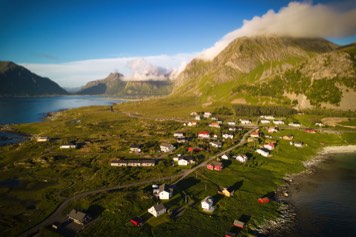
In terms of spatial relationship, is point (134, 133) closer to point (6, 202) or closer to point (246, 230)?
point (6, 202)

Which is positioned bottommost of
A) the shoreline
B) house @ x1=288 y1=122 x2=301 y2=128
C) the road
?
the shoreline

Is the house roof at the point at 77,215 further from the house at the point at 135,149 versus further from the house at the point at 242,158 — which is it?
the house at the point at 242,158

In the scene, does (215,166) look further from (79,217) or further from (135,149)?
(79,217)

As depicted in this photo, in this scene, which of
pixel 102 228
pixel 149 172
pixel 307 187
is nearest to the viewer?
pixel 102 228

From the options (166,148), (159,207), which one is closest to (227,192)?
(159,207)

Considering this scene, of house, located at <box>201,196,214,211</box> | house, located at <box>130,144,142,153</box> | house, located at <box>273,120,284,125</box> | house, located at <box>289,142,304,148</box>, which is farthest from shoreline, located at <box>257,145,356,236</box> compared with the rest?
house, located at <box>130,144,142,153</box>

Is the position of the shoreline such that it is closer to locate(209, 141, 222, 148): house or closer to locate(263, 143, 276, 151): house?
locate(263, 143, 276, 151): house

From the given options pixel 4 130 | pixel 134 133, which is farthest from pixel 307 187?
pixel 4 130
